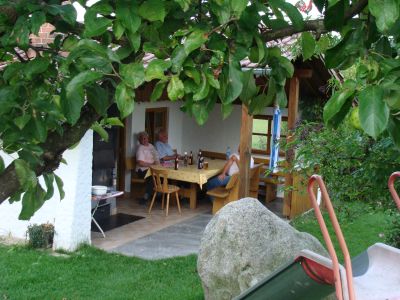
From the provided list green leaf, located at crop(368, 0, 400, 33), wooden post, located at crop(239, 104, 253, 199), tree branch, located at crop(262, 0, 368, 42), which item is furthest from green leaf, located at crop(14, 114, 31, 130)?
wooden post, located at crop(239, 104, 253, 199)

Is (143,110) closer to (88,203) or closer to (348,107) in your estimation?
(88,203)

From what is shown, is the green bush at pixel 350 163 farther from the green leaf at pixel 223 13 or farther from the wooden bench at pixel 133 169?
the wooden bench at pixel 133 169

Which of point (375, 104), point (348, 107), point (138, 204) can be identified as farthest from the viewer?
point (138, 204)

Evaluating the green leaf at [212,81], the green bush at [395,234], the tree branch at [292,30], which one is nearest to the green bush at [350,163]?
the green bush at [395,234]

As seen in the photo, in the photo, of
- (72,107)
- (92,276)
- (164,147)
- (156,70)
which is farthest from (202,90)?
(164,147)

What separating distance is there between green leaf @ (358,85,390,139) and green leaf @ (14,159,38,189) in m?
1.01

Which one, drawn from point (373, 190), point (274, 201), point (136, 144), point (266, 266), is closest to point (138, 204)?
point (136, 144)

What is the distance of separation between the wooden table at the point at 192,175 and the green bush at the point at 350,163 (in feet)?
17.8

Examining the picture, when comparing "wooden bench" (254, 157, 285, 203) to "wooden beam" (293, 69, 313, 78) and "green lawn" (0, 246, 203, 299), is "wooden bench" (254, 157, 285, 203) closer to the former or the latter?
"wooden beam" (293, 69, 313, 78)

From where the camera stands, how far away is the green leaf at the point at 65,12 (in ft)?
5.83

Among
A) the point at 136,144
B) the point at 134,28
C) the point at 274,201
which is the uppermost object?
the point at 134,28

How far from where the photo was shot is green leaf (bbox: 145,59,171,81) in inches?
60.0

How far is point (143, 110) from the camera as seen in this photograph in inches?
465

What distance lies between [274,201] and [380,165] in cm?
809
